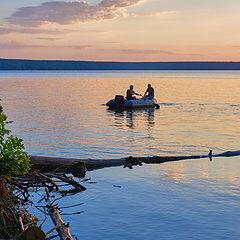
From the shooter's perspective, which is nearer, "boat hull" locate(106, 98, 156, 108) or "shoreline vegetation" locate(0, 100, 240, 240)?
"shoreline vegetation" locate(0, 100, 240, 240)

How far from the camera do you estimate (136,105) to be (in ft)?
115

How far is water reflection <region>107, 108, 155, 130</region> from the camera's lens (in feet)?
89.7

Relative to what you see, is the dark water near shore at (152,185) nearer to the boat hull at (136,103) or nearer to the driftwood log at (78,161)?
the driftwood log at (78,161)

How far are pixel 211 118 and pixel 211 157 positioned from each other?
1634 centimetres

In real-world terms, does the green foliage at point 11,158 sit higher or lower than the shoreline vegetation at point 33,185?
higher

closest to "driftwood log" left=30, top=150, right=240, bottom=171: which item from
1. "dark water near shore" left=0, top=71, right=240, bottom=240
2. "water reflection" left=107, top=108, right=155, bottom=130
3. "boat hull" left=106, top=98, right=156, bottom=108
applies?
"dark water near shore" left=0, top=71, right=240, bottom=240

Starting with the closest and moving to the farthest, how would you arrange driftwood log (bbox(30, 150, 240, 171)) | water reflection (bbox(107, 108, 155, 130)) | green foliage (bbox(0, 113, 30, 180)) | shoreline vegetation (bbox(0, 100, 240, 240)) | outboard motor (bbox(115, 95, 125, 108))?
shoreline vegetation (bbox(0, 100, 240, 240))
green foliage (bbox(0, 113, 30, 180))
driftwood log (bbox(30, 150, 240, 171))
water reflection (bbox(107, 108, 155, 130))
outboard motor (bbox(115, 95, 125, 108))

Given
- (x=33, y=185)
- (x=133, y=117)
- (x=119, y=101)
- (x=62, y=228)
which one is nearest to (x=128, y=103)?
(x=119, y=101)

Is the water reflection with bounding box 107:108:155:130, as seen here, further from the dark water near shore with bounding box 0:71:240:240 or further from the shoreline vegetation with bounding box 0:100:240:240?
the shoreline vegetation with bounding box 0:100:240:240

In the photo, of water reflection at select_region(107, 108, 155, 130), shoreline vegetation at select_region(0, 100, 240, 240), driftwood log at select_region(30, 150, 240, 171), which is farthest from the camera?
water reflection at select_region(107, 108, 155, 130)

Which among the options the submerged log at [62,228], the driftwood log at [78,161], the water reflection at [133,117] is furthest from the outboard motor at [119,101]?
the submerged log at [62,228]

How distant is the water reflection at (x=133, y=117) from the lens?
1077 inches

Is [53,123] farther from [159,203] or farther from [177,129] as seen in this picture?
[159,203]

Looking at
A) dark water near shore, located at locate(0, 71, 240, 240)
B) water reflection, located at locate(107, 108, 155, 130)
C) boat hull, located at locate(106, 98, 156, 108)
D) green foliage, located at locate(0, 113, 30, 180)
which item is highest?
green foliage, located at locate(0, 113, 30, 180)
